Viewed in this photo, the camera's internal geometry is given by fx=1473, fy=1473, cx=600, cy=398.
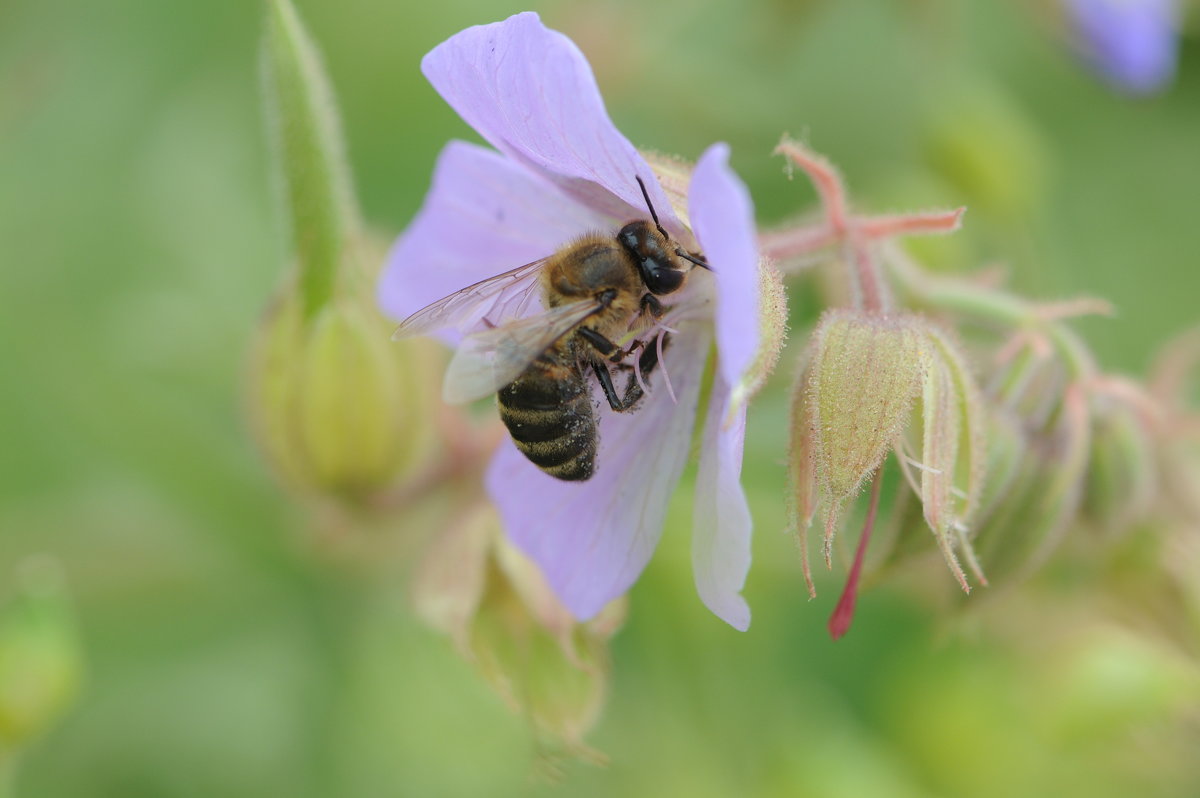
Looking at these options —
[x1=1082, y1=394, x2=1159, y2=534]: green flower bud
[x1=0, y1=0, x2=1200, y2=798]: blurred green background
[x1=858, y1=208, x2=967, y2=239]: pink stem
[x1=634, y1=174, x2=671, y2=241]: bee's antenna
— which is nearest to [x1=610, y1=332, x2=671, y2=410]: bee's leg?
[x1=634, y1=174, x2=671, y2=241]: bee's antenna

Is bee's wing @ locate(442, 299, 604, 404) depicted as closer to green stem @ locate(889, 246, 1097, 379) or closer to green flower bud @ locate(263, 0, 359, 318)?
green flower bud @ locate(263, 0, 359, 318)

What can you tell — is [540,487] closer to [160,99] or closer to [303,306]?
[303,306]

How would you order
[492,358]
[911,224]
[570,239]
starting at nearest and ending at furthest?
A: 1. [492,358]
2. [911,224]
3. [570,239]

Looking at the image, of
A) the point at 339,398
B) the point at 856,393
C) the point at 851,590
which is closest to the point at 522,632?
the point at 339,398

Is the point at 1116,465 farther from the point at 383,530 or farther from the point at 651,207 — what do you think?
the point at 383,530

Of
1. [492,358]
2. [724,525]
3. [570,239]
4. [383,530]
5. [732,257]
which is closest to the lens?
[732,257]

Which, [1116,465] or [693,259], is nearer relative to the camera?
[693,259]

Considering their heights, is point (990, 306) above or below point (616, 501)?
above
